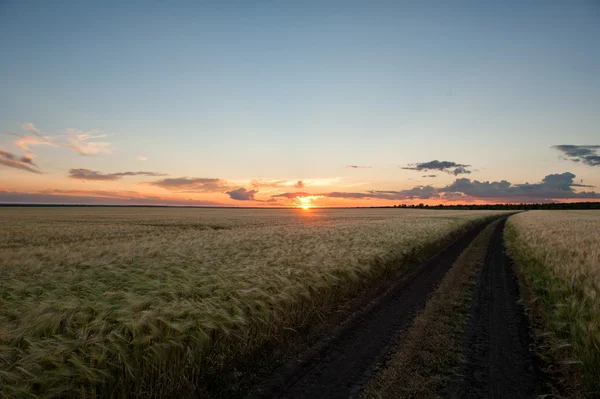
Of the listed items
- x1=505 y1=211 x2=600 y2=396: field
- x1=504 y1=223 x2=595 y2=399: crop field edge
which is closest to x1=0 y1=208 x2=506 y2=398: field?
x1=504 y1=223 x2=595 y2=399: crop field edge

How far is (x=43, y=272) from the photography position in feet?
26.7

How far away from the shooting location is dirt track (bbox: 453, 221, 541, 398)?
13.9 ft

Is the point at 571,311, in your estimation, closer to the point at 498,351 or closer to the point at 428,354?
the point at 498,351

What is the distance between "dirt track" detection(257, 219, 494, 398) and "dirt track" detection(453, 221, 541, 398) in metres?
1.25

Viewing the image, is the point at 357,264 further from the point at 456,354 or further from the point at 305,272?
the point at 456,354

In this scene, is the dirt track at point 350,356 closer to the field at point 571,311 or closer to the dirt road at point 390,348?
the dirt road at point 390,348

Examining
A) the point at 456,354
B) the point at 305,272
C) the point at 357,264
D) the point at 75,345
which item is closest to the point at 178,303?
the point at 75,345

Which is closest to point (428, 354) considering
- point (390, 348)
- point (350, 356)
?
point (390, 348)

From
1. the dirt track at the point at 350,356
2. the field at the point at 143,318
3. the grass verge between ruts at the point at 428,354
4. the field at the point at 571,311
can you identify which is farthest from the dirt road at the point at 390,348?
the field at the point at 143,318

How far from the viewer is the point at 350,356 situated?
5121 millimetres

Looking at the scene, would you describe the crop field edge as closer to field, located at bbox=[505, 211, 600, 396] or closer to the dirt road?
field, located at bbox=[505, 211, 600, 396]

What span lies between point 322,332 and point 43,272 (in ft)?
24.8

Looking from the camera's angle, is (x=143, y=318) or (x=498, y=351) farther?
(x=498, y=351)

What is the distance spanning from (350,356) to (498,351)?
103 inches
